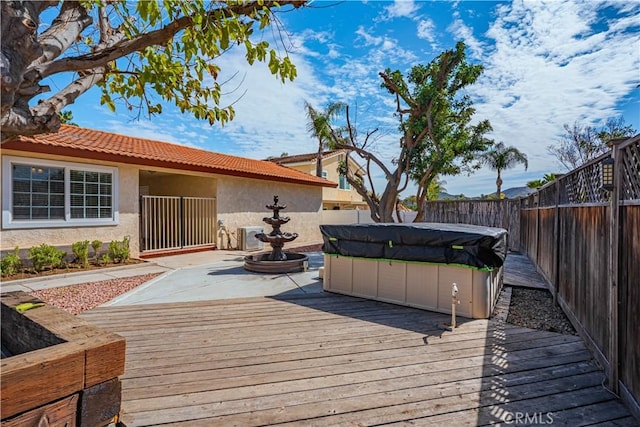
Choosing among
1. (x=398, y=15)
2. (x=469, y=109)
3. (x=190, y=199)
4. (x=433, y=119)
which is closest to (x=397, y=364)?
(x=398, y=15)

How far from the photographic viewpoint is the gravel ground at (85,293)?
15.9 feet

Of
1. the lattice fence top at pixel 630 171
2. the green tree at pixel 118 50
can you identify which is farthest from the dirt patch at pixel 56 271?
the lattice fence top at pixel 630 171

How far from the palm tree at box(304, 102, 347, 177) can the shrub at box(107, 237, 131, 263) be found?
7.65 metres

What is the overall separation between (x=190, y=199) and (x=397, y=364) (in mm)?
9820

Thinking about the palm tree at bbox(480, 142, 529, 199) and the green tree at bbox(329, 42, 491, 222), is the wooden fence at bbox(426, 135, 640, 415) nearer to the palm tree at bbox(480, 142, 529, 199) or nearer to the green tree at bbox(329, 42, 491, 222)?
the green tree at bbox(329, 42, 491, 222)

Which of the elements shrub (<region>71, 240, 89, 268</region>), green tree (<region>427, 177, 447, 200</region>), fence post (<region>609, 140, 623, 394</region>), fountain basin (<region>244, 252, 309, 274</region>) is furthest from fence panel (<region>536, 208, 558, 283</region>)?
green tree (<region>427, 177, 447, 200</region>)

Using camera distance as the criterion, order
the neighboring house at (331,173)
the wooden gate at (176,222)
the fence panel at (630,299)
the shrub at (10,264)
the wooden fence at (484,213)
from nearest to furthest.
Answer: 1. the fence panel at (630,299)
2. the shrub at (10,264)
3. the wooden gate at (176,222)
4. the wooden fence at (484,213)
5. the neighboring house at (331,173)

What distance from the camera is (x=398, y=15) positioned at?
703 centimetres

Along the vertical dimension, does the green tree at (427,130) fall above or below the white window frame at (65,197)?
above

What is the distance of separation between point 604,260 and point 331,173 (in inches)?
906

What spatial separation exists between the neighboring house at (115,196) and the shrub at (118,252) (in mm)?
459

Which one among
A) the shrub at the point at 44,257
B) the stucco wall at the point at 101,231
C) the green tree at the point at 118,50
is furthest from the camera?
the stucco wall at the point at 101,231

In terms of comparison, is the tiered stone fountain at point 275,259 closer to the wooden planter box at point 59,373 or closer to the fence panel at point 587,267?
the fence panel at point 587,267

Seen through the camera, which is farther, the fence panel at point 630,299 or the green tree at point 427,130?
the green tree at point 427,130
